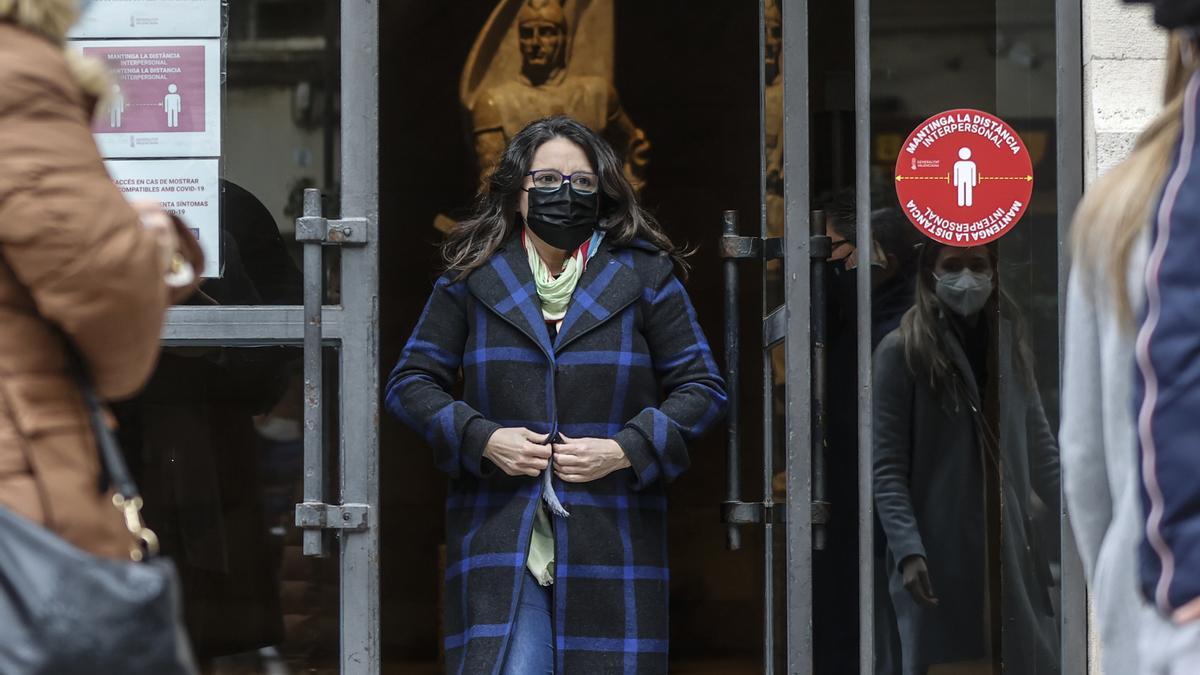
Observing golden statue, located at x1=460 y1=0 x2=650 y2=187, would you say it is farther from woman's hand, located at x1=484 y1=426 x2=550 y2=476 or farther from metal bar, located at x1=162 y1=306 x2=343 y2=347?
woman's hand, located at x1=484 y1=426 x2=550 y2=476

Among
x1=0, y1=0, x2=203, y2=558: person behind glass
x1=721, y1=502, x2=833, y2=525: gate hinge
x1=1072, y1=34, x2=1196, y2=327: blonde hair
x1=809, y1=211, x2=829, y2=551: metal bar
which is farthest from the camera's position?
x1=721, y1=502, x2=833, y2=525: gate hinge

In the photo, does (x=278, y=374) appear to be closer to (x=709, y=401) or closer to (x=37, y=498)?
(x=709, y=401)

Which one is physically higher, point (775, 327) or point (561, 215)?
point (561, 215)

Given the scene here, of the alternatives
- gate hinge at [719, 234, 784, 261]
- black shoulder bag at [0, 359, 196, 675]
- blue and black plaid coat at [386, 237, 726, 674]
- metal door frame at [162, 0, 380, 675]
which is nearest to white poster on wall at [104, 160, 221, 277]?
metal door frame at [162, 0, 380, 675]

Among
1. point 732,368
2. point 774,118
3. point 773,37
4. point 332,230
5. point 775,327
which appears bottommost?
point 732,368

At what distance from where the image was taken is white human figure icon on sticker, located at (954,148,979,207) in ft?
14.1

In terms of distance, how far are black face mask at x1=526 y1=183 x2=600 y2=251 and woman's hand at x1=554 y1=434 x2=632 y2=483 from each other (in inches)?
20.1

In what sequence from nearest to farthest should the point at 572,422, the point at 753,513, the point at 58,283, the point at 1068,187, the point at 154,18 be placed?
the point at 58,283 < the point at 572,422 < the point at 1068,187 < the point at 154,18 < the point at 753,513

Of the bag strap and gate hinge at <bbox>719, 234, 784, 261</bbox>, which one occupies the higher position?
gate hinge at <bbox>719, 234, 784, 261</bbox>

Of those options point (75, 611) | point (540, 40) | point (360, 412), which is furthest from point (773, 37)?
point (540, 40)

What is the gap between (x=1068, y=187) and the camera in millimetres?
4309

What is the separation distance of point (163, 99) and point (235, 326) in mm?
589

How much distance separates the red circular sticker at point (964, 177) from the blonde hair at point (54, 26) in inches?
86.5

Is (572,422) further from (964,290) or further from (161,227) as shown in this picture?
(161,227)
